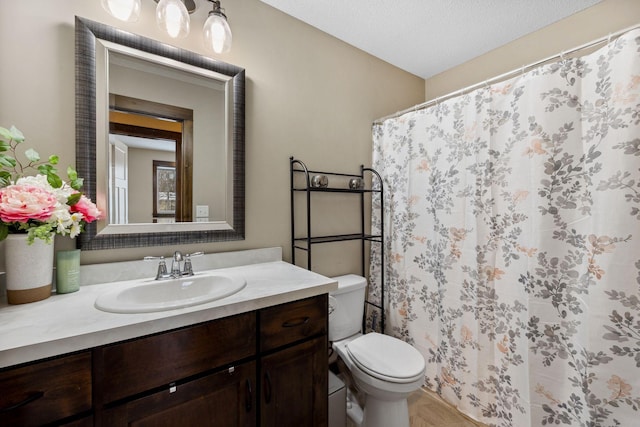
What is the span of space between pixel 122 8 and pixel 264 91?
0.69 m

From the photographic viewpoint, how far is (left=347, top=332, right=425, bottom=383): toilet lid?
1.29 meters

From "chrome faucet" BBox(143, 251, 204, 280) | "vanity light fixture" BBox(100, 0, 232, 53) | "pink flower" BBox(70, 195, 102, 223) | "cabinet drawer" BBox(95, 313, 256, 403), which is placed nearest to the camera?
"cabinet drawer" BBox(95, 313, 256, 403)

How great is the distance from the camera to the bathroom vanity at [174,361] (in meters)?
0.68

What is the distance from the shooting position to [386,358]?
140 cm

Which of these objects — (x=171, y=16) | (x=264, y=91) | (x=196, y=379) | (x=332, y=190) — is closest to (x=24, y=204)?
(x=196, y=379)

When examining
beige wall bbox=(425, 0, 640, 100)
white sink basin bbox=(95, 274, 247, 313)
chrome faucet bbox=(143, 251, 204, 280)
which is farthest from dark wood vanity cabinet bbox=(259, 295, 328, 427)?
beige wall bbox=(425, 0, 640, 100)

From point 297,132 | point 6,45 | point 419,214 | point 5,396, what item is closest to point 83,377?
point 5,396

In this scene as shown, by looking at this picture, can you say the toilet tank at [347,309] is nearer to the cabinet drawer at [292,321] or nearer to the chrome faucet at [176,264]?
the cabinet drawer at [292,321]

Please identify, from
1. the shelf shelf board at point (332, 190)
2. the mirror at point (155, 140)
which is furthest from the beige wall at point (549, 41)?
the mirror at point (155, 140)

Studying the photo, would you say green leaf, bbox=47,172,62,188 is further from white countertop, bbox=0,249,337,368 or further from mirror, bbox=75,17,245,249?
white countertop, bbox=0,249,337,368

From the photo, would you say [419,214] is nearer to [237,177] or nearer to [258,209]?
[258,209]

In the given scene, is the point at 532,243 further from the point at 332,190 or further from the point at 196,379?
the point at 196,379

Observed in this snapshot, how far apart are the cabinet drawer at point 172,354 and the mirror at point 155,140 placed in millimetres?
601

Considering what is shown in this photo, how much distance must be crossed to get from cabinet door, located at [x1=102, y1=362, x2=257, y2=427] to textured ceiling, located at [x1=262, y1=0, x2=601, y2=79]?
1.89 meters
